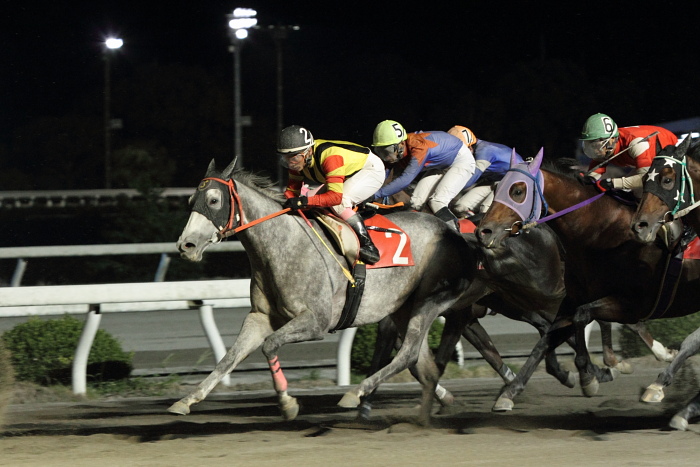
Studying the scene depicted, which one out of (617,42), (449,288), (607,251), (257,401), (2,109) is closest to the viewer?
(607,251)

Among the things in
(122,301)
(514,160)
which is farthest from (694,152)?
(122,301)

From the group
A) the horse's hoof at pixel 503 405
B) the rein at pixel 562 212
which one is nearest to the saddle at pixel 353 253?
the rein at pixel 562 212

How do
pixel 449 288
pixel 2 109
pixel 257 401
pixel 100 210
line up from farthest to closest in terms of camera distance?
1. pixel 2 109
2. pixel 100 210
3. pixel 257 401
4. pixel 449 288

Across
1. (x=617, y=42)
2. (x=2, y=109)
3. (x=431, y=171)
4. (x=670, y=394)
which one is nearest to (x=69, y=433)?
(x=431, y=171)

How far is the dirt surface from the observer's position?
4.43 m

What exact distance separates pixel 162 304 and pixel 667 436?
11.7ft

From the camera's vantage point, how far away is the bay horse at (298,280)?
5.15 m

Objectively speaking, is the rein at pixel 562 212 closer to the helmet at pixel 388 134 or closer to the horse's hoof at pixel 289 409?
the helmet at pixel 388 134

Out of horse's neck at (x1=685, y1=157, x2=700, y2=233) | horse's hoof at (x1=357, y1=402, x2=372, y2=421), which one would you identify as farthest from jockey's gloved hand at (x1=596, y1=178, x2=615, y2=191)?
horse's hoof at (x1=357, y1=402, x2=372, y2=421)

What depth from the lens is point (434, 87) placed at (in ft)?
118

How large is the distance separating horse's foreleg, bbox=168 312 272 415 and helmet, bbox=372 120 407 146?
1.48 metres

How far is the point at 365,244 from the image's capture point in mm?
5590

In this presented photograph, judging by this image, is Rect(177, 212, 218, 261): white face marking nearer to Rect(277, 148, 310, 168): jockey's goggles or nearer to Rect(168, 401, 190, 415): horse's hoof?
Rect(277, 148, 310, 168): jockey's goggles

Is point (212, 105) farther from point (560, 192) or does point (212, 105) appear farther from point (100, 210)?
Result: point (560, 192)
